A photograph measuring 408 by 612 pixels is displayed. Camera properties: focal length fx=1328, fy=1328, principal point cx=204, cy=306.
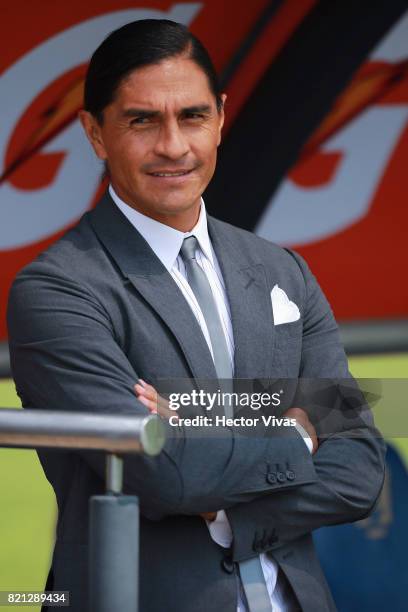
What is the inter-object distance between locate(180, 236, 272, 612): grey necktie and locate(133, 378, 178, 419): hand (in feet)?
0.38

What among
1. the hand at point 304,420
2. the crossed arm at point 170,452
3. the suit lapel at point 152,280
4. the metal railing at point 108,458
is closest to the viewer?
the metal railing at point 108,458

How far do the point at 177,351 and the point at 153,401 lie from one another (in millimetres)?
107

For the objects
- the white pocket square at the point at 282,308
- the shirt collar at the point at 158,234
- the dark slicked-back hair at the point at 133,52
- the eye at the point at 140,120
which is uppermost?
the dark slicked-back hair at the point at 133,52

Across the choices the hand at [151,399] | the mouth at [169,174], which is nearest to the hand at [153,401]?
the hand at [151,399]

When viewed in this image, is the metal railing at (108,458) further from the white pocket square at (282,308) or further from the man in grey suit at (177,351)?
the white pocket square at (282,308)

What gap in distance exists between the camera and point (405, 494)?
12.9 ft

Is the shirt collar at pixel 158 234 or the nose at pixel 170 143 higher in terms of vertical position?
the nose at pixel 170 143

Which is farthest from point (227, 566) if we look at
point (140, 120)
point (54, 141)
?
point (54, 141)

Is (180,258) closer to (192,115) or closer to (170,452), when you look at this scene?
(192,115)

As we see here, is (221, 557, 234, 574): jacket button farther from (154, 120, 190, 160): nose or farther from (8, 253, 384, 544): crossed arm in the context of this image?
(154, 120, 190, 160): nose

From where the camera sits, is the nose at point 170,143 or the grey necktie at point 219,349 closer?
the grey necktie at point 219,349

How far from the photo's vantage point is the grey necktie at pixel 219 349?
225cm

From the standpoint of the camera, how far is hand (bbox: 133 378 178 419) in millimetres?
2242

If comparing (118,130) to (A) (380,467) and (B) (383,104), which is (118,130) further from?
(B) (383,104)
